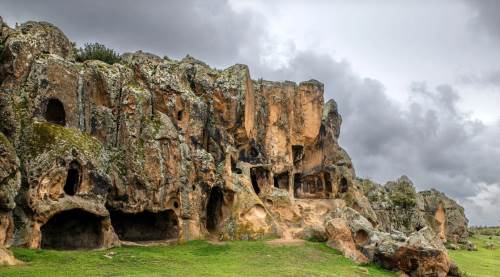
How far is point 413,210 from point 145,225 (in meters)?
34.6

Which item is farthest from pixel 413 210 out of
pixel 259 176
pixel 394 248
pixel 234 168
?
pixel 394 248

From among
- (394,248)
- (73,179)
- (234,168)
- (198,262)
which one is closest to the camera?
(198,262)

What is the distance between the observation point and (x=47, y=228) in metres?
32.3

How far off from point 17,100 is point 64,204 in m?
7.59

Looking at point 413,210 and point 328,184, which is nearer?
point 328,184

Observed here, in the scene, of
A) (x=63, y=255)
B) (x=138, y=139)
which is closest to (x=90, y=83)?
(x=138, y=139)

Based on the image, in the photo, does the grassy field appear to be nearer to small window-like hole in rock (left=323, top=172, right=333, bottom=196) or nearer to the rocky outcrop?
the rocky outcrop

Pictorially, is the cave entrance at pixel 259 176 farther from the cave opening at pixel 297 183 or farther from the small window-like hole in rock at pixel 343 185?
the small window-like hole in rock at pixel 343 185

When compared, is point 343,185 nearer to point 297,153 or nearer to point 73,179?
point 297,153

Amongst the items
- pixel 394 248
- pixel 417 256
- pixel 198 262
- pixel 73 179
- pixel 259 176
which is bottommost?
pixel 198 262

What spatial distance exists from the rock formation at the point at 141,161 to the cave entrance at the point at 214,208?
97mm

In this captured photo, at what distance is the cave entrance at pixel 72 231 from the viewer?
3231 centimetres

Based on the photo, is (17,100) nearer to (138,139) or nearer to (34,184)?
(34,184)

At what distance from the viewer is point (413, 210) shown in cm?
5891
